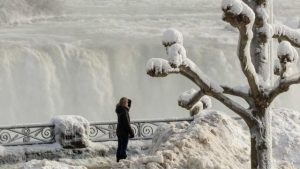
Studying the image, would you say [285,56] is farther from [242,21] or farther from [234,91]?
[242,21]

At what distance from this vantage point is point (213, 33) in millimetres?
29672

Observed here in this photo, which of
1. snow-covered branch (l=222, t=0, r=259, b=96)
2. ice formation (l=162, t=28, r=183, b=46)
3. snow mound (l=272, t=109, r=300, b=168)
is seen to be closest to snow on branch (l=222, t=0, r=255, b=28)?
snow-covered branch (l=222, t=0, r=259, b=96)

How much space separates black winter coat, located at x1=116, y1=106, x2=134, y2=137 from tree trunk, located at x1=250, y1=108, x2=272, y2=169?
4176mm

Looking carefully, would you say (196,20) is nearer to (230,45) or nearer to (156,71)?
(230,45)

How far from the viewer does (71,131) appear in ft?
38.0

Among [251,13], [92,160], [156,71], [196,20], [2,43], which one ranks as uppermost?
[196,20]

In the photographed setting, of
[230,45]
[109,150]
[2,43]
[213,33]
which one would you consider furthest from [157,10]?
[109,150]

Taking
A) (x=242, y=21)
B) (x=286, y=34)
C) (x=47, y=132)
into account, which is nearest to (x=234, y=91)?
(x=286, y=34)

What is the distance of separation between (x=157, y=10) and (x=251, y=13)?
32.0 metres

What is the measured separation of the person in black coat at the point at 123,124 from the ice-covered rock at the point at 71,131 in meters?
1.27

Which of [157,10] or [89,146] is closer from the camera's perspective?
[89,146]

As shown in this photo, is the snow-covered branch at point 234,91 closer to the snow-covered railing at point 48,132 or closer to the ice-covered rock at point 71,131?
the snow-covered railing at point 48,132

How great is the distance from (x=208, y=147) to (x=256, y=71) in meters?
0.92

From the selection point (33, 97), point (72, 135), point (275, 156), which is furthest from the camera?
point (33, 97)
